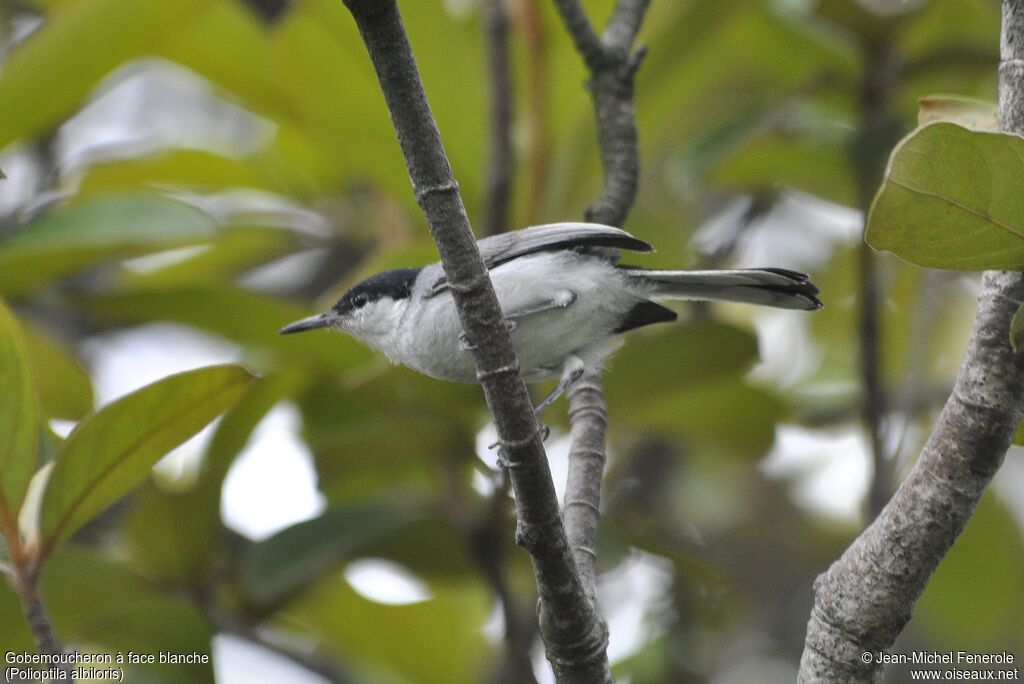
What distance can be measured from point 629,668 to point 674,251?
1369mm

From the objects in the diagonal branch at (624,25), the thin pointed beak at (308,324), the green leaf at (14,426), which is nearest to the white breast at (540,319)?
the thin pointed beak at (308,324)

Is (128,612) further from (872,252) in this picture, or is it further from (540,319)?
(872,252)

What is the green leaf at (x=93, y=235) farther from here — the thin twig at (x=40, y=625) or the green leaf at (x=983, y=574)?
the green leaf at (x=983, y=574)

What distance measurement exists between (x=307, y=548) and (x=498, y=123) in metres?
1.30

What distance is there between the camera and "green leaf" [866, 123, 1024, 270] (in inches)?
66.4

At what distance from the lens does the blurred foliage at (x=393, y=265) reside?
121 inches

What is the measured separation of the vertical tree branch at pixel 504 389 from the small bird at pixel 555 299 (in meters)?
0.85

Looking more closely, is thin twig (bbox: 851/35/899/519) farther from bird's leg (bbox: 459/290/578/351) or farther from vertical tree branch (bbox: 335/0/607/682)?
vertical tree branch (bbox: 335/0/607/682)

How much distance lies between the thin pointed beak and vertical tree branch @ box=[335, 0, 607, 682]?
1325 mm

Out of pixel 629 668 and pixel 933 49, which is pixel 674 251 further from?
pixel 629 668

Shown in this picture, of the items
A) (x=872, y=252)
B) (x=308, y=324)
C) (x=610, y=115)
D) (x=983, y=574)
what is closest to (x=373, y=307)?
(x=308, y=324)

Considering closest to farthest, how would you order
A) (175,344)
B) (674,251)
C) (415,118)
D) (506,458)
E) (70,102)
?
(415,118) < (506,458) < (70,102) < (674,251) < (175,344)

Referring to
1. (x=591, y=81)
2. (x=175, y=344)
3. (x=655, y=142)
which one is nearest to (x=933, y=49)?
(x=655, y=142)

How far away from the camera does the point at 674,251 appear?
3.58 metres
